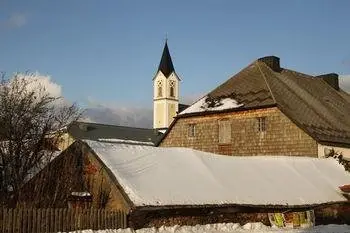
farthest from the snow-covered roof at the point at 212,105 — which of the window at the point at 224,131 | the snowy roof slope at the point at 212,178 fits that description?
the snowy roof slope at the point at 212,178

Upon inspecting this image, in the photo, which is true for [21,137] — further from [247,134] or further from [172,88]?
[172,88]

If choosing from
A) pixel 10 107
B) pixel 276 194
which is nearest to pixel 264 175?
pixel 276 194

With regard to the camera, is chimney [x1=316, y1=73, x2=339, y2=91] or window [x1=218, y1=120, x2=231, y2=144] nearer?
window [x1=218, y1=120, x2=231, y2=144]

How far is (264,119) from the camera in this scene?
106 ft

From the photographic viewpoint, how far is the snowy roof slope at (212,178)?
18750mm

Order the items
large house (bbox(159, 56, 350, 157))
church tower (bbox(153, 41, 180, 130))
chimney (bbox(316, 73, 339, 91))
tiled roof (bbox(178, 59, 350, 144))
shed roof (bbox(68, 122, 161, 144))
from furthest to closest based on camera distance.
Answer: church tower (bbox(153, 41, 180, 130)) < shed roof (bbox(68, 122, 161, 144)) < chimney (bbox(316, 73, 339, 91)) < tiled roof (bbox(178, 59, 350, 144)) < large house (bbox(159, 56, 350, 157))

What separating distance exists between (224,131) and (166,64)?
78.7 metres

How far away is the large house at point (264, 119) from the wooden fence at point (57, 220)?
1611cm

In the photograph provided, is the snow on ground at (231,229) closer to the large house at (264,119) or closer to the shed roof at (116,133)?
the large house at (264,119)

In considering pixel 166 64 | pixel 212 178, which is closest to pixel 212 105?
pixel 212 178

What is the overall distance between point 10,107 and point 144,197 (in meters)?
5.48

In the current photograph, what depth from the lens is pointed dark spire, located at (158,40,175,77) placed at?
364 ft

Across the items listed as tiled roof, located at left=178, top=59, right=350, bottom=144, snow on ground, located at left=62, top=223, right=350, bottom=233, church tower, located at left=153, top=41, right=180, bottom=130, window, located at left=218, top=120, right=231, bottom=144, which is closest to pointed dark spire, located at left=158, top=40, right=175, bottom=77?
church tower, located at left=153, top=41, right=180, bottom=130

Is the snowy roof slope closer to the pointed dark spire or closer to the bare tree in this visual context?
the bare tree
